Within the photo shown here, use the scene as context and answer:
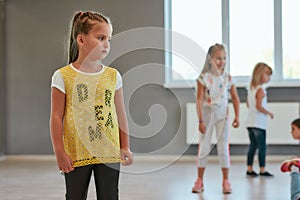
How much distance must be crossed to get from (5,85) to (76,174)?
13.2 feet

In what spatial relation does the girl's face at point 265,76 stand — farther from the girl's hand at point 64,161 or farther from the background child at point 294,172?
the girl's hand at point 64,161

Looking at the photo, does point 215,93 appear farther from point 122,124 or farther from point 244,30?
point 244,30

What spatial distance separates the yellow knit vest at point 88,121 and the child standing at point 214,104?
1.59 meters

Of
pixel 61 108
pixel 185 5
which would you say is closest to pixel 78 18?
pixel 61 108

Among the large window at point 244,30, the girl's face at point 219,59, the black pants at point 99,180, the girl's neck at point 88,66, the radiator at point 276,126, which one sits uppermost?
the large window at point 244,30

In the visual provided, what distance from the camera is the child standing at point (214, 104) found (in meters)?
2.97

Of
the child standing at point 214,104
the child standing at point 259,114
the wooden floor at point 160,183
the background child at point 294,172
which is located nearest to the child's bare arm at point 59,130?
the background child at point 294,172

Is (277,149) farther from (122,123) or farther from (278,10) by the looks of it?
(122,123)

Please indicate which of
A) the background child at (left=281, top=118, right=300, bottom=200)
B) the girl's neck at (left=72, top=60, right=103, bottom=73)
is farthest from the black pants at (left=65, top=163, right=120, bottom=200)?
the background child at (left=281, top=118, right=300, bottom=200)

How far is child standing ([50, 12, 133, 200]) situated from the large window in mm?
3494

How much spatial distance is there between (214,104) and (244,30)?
221 centimetres

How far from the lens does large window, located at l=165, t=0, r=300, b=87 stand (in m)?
4.91

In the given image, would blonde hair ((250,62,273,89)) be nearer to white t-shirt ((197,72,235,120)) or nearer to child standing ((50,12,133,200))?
white t-shirt ((197,72,235,120))

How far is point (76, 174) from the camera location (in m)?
1.40
